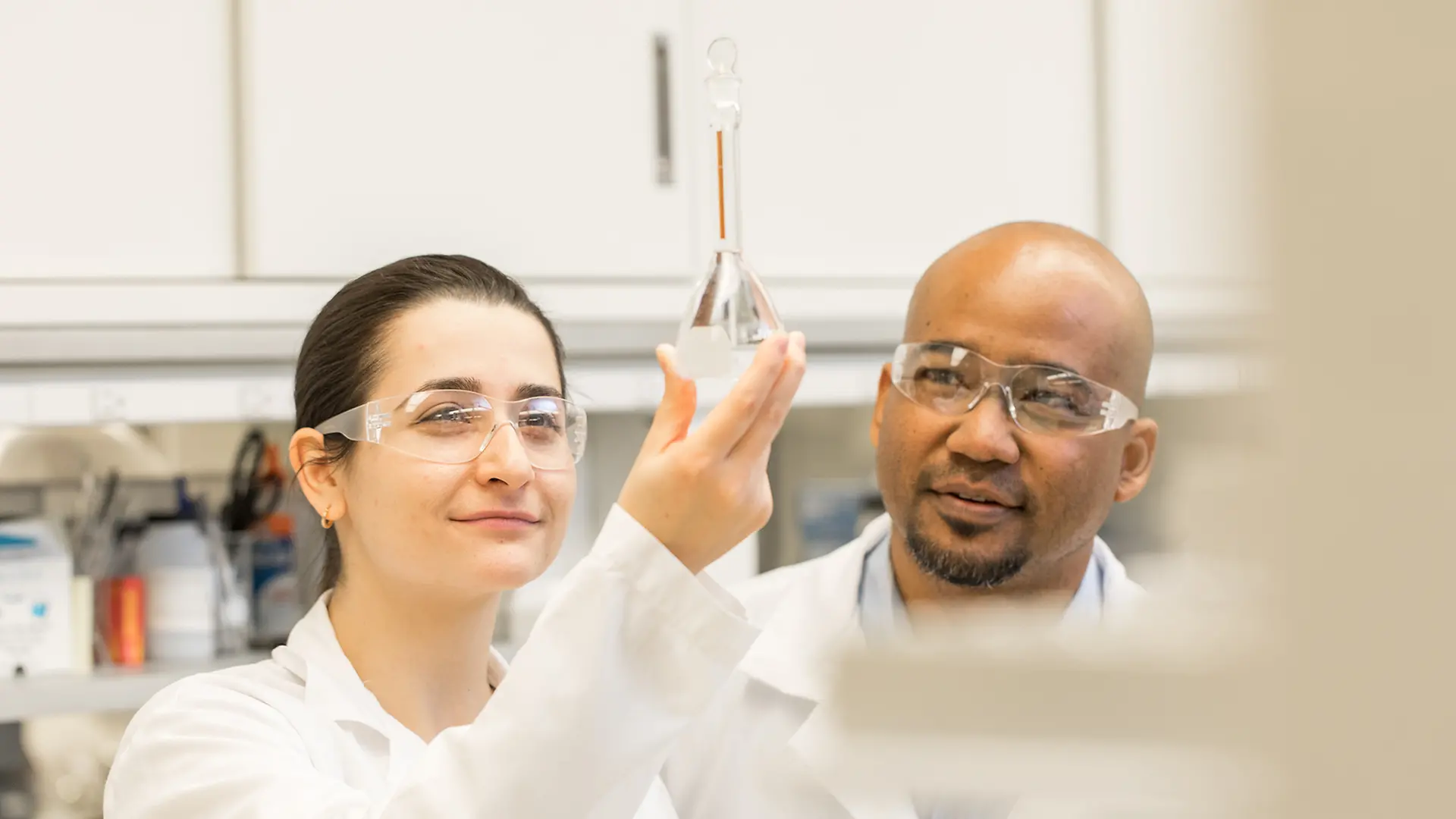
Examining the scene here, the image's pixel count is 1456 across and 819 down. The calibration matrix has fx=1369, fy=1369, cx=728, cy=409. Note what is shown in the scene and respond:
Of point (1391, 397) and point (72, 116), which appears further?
point (72, 116)

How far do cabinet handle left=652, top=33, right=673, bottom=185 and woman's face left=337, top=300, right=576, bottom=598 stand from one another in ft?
2.85

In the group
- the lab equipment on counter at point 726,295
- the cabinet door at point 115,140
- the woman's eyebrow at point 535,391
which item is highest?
the cabinet door at point 115,140

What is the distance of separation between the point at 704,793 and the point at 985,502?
0.45 m

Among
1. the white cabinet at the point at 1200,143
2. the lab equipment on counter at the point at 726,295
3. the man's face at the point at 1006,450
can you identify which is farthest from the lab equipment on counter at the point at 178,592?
the white cabinet at the point at 1200,143

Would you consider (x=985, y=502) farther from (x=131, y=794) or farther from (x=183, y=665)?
(x=183, y=665)

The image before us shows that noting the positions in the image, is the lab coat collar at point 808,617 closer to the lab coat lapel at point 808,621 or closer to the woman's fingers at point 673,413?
the lab coat lapel at point 808,621

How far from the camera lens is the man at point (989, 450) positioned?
5.02ft

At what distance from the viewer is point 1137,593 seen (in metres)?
0.20

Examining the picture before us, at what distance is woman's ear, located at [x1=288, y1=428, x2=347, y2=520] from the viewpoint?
139 cm

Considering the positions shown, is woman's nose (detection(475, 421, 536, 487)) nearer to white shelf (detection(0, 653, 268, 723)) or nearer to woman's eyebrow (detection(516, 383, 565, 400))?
woman's eyebrow (detection(516, 383, 565, 400))

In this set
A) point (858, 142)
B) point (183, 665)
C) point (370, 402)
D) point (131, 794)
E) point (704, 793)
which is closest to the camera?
point (131, 794)

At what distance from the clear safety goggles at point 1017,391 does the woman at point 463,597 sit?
0.42 m

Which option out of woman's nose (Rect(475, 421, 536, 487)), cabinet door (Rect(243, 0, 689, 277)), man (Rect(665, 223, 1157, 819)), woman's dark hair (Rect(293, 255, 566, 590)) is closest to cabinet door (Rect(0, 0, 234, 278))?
cabinet door (Rect(243, 0, 689, 277))

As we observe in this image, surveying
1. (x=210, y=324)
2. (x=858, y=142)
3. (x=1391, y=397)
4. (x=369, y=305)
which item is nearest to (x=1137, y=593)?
(x=1391, y=397)
